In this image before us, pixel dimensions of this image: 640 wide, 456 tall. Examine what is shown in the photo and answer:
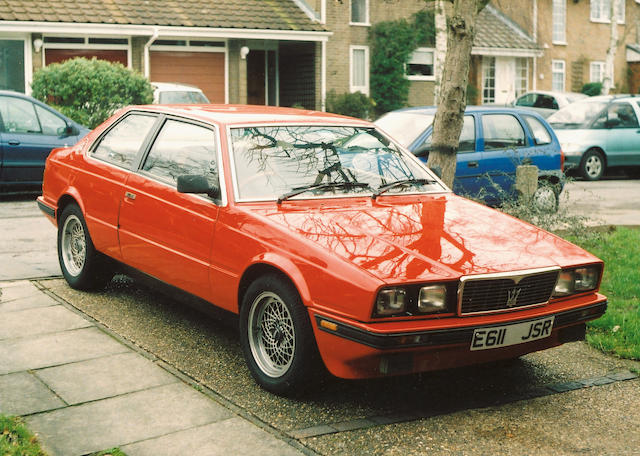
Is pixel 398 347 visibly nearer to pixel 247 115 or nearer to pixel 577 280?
pixel 577 280

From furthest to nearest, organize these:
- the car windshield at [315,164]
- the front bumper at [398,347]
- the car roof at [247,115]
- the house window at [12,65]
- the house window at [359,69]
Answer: the house window at [359,69] < the house window at [12,65] < the car roof at [247,115] < the car windshield at [315,164] < the front bumper at [398,347]

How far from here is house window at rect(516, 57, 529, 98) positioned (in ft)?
120

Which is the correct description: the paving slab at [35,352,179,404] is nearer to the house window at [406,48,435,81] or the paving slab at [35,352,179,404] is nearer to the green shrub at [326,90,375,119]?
the green shrub at [326,90,375,119]

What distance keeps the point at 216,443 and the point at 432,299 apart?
1276mm

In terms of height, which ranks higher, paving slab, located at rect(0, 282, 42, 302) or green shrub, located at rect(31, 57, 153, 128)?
green shrub, located at rect(31, 57, 153, 128)

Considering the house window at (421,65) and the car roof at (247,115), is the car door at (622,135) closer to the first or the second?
the house window at (421,65)

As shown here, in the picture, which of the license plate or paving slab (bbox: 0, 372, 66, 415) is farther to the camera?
paving slab (bbox: 0, 372, 66, 415)

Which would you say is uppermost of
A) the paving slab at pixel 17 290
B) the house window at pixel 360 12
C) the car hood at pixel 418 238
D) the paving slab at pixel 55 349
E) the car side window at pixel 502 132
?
the house window at pixel 360 12

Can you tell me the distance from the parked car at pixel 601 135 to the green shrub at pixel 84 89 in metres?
9.16

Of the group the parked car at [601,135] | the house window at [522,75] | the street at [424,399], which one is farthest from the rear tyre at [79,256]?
the house window at [522,75]

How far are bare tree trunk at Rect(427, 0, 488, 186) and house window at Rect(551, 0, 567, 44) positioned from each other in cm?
3078

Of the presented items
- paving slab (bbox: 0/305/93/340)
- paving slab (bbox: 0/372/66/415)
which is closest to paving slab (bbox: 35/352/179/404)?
→ paving slab (bbox: 0/372/66/415)

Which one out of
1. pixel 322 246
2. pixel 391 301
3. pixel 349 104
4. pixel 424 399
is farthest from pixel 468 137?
pixel 349 104

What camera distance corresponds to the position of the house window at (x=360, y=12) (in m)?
30.5
